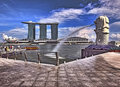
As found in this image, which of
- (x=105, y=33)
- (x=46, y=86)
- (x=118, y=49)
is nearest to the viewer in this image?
(x=46, y=86)

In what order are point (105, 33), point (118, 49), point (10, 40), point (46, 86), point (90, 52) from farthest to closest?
point (10, 40)
point (105, 33)
point (90, 52)
point (118, 49)
point (46, 86)

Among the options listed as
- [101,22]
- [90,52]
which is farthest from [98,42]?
[90,52]

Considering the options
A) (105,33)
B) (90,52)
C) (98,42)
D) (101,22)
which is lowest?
(90,52)

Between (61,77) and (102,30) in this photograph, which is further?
(102,30)

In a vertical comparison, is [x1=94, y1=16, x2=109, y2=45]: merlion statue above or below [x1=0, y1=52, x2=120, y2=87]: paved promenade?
above

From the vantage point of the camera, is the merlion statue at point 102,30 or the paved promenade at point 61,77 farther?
the merlion statue at point 102,30

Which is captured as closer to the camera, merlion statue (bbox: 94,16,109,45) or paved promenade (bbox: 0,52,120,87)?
paved promenade (bbox: 0,52,120,87)

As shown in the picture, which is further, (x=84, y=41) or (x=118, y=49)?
(x=84, y=41)

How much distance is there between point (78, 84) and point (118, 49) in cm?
2043

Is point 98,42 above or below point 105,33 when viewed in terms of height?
below

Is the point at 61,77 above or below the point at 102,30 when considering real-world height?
below

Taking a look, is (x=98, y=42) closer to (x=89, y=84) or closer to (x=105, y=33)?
(x=105, y=33)

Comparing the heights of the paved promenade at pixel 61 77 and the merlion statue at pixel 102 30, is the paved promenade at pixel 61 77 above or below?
below

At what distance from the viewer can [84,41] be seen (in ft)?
641
